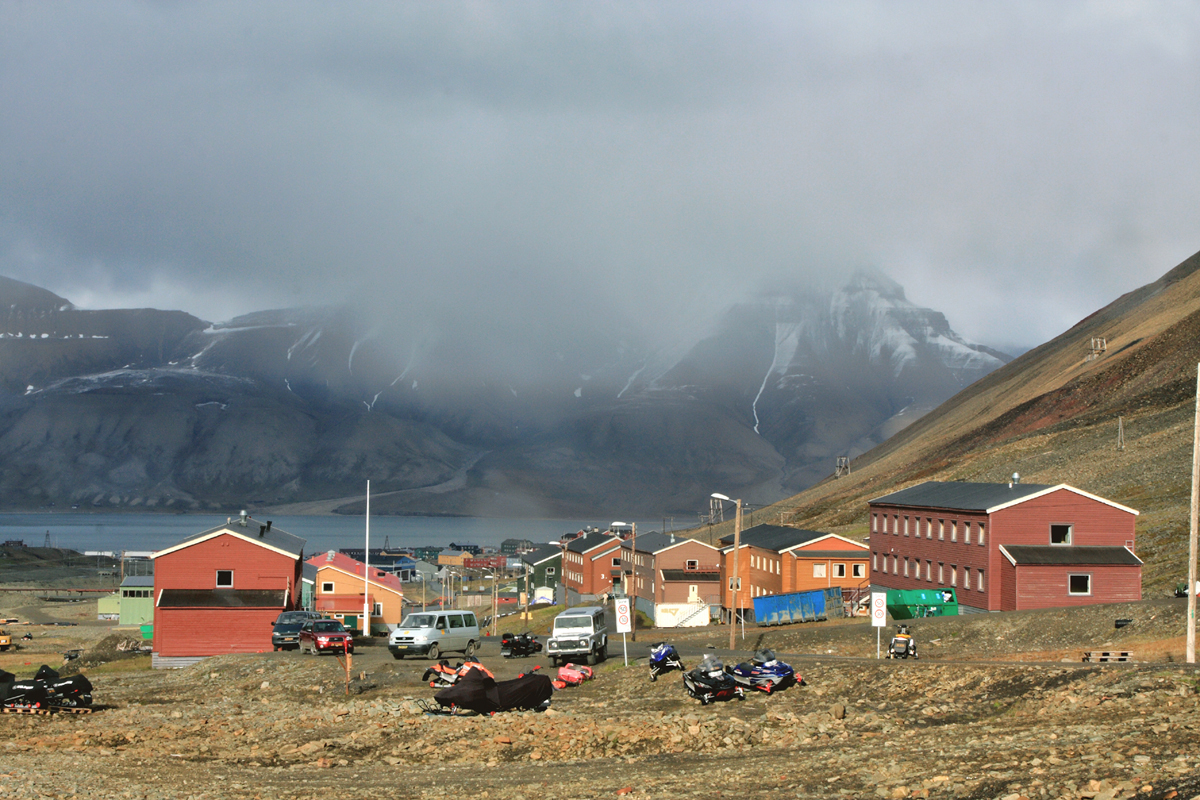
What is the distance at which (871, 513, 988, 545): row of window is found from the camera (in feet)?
207

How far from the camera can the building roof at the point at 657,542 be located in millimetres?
Answer: 99856

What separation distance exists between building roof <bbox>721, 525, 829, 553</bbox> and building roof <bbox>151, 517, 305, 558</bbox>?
36.9 m

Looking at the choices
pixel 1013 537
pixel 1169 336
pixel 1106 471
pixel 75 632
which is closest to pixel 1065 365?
pixel 1169 336

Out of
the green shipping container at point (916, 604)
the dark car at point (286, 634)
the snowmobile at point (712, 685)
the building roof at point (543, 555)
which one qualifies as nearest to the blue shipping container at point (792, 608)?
the green shipping container at point (916, 604)

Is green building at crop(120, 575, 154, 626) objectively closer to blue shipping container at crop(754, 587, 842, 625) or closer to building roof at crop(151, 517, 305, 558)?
building roof at crop(151, 517, 305, 558)

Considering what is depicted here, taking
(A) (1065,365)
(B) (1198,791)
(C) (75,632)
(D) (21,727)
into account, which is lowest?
(C) (75,632)

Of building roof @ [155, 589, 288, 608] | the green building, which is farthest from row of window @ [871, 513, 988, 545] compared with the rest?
the green building

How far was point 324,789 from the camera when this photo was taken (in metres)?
21.4

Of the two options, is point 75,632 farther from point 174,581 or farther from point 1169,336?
point 1169,336

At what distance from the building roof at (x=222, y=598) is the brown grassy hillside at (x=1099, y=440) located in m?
46.9

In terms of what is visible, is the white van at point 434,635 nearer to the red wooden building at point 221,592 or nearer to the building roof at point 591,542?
the red wooden building at point 221,592

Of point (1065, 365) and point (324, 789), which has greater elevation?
point (1065, 365)

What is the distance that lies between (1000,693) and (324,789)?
1676 centimetres

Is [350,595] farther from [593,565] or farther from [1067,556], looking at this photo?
[1067,556]
